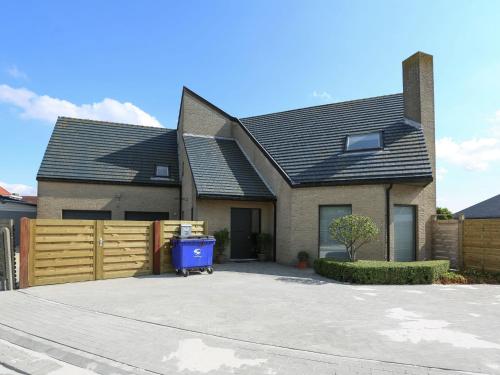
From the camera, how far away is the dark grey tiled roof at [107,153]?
1722cm

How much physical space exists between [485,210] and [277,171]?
56.0ft

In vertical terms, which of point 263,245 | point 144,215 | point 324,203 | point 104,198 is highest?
point 104,198

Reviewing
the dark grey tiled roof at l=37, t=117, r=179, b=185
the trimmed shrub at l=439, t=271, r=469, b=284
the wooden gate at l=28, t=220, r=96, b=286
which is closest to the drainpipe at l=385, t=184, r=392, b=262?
the trimmed shrub at l=439, t=271, r=469, b=284

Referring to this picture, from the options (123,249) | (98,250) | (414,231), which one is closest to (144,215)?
(123,249)

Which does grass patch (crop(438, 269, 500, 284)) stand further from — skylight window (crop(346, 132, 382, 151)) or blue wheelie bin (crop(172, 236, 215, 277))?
blue wheelie bin (crop(172, 236, 215, 277))

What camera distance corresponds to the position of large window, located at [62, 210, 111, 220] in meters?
16.8

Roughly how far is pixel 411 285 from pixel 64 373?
9.65m

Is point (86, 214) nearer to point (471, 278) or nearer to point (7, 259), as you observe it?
point (7, 259)

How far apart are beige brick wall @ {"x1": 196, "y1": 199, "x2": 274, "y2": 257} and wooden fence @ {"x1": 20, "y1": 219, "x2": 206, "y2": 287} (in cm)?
218

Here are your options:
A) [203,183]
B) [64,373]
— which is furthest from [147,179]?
[64,373]

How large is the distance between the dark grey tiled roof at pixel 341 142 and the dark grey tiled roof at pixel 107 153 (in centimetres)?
562

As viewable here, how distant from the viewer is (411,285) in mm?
10578

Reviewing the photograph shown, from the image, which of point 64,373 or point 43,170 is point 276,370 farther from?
point 43,170

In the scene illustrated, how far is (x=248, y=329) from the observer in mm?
6023
